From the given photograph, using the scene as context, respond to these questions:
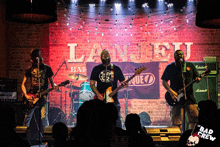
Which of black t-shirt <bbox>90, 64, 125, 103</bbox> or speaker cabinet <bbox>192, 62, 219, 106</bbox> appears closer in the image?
black t-shirt <bbox>90, 64, 125, 103</bbox>

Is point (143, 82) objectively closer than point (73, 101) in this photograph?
No

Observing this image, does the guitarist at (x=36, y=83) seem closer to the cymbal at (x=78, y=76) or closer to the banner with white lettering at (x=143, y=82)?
the cymbal at (x=78, y=76)

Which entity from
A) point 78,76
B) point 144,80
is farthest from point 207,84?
point 78,76

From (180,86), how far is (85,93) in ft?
8.92

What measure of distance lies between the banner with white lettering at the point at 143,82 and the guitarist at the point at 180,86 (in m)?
2.32

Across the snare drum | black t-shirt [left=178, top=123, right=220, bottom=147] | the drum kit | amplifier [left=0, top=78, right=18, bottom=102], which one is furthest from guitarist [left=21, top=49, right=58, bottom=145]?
black t-shirt [left=178, top=123, right=220, bottom=147]

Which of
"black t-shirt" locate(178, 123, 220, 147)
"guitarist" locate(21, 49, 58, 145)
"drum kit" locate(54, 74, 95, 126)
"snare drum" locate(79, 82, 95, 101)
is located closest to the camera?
"black t-shirt" locate(178, 123, 220, 147)

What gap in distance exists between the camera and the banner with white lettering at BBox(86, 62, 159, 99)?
27.3 ft

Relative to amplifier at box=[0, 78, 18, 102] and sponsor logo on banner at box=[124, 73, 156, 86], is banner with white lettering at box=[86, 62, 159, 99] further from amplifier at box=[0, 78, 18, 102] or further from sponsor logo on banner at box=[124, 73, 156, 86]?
amplifier at box=[0, 78, 18, 102]

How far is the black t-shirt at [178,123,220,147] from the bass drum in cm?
596

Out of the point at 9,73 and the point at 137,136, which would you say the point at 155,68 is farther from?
the point at 137,136

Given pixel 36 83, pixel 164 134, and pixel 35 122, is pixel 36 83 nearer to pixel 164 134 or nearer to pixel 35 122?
pixel 35 122

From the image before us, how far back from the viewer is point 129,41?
27.8 ft

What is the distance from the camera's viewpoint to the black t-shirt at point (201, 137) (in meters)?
2.35
